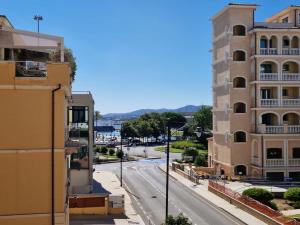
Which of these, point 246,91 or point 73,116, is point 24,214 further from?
point 246,91

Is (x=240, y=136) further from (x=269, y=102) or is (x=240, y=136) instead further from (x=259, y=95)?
(x=259, y=95)

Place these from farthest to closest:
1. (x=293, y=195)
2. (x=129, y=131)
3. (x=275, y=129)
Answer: (x=129, y=131)
(x=275, y=129)
(x=293, y=195)

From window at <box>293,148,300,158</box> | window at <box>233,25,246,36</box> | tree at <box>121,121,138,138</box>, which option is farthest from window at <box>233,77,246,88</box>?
tree at <box>121,121,138,138</box>

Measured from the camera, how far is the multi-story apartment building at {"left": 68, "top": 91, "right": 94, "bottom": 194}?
4966cm

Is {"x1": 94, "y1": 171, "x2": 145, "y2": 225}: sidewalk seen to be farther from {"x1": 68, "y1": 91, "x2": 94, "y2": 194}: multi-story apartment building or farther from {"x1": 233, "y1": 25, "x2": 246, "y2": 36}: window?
{"x1": 233, "y1": 25, "x2": 246, "y2": 36}: window

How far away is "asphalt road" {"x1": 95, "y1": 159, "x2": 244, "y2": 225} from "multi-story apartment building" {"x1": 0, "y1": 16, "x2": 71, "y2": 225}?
23.4 m

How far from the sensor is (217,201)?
48312mm

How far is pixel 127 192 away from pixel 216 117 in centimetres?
2127

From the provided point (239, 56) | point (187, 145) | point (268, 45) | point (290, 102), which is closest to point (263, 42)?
point (268, 45)

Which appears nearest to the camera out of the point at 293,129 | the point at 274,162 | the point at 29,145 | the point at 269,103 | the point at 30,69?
the point at 29,145

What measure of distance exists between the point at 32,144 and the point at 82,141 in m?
33.5

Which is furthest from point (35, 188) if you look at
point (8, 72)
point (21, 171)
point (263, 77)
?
point (263, 77)

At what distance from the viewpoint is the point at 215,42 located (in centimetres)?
6862

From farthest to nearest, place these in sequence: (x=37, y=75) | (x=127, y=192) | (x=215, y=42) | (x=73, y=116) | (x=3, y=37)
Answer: (x=215, y=42)
(x=127, y=192)
(x=73, y=116)
(x=3, y=37)
(x=37, y=75)
